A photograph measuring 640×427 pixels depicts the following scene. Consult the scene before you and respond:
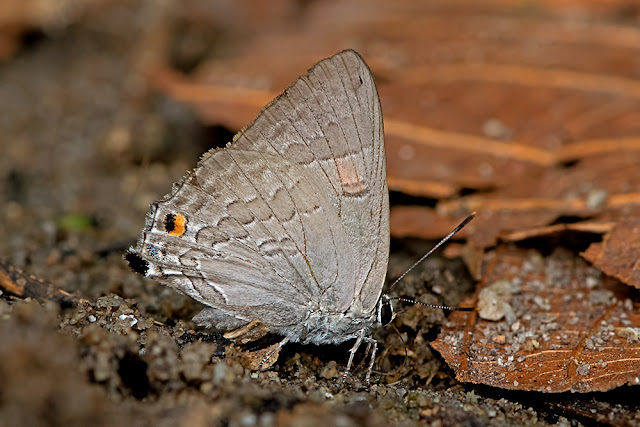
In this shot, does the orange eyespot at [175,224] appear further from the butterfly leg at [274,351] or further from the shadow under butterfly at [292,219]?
the butterfly leg at [274,351]

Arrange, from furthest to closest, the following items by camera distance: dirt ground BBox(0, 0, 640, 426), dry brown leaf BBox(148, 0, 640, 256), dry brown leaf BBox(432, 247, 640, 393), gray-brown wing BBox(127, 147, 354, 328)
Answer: dry brown leaf BBox(148, 0, 640, 256)
gray-brown wing BBox(127, 147, 354, 328)
dry brown leaf BBox(432, 247, 640, 393)
dirt ground BBox(0, 0, 640, 426)

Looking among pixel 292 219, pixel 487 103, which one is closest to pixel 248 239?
pixel 292 219

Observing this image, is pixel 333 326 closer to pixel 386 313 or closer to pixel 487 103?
pixel 386 313

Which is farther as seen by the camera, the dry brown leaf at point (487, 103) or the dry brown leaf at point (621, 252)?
the dry brown leaf at point (487, 103)

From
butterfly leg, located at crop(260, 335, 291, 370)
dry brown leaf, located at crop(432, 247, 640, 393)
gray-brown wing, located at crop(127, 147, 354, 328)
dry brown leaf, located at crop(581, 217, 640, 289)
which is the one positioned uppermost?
gray-brown wing, located at crop(127, 147, 354, 328)

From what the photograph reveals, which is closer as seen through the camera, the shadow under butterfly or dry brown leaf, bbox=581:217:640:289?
the shadow under butterfly

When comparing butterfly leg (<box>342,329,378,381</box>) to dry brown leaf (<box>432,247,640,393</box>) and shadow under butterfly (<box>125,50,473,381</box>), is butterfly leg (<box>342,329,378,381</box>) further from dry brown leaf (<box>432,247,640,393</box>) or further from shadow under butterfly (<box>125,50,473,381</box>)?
dry brown leaf (<box>432,247,640,393</box>)

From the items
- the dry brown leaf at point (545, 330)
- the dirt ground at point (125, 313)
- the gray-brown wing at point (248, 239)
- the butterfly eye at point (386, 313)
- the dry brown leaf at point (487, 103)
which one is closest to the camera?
the dirt ground at point (125, 313)

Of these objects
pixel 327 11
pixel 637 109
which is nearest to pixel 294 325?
pixel 637 109

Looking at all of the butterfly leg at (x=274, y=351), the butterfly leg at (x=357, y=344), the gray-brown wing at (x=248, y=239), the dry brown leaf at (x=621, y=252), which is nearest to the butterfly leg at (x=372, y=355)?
the butterfly leg at (x=357, y=344)

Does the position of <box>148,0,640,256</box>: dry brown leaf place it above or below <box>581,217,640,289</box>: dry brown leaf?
above

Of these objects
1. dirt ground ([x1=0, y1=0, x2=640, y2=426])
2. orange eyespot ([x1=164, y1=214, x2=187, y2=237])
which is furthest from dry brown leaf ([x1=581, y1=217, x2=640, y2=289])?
orange eyespot ([x1=164, y1=214, x2=187, y2=237])
